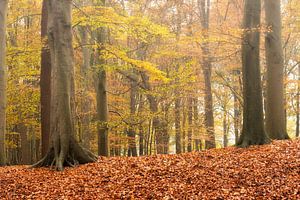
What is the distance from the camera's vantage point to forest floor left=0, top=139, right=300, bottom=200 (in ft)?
22.1

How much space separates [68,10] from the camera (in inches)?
396

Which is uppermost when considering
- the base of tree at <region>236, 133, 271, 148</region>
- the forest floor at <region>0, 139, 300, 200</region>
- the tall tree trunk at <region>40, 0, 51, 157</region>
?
the tall tree trunk at <region>40, 0, 51, 157</region>

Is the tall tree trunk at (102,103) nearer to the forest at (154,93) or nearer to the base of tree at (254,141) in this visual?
the forest at (154,93)

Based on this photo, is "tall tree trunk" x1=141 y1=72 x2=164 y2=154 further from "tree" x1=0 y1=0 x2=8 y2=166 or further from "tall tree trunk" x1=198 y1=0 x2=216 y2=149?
"tree" x1=0 y1=0 x2=8 y2=166

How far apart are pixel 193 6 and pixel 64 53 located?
11.3 metres

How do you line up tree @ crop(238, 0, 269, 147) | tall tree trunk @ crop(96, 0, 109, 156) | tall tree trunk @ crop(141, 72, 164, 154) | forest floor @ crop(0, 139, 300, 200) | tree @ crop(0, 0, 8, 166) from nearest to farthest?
forest floor @ crop(0, 139, 300, 200) < tree @ crop(238, 0, 269, 147) < tree @ crop(0, 0, 8, 166) < tall tree trunk @ crop(96, 0, 109, 156) < tall tree trunk @ crop(141, 72, 164, 154)

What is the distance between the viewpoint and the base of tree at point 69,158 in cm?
948

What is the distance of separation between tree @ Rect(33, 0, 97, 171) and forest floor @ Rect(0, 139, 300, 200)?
1.67 ft

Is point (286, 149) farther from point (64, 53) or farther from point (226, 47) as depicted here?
point (226, 47)

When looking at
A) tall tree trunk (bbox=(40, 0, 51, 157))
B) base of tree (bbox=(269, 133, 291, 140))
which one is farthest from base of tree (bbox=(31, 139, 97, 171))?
base of tree (bbox=(269, 133, 291, 140))

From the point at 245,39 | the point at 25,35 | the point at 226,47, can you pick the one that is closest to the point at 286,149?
the point at 245,39

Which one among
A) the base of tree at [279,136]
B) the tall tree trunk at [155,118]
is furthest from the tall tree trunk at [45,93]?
the base of tree at [279,136]

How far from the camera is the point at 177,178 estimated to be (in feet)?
25.2

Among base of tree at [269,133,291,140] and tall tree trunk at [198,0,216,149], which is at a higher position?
tall tree trunk at [198,0,216,149]
